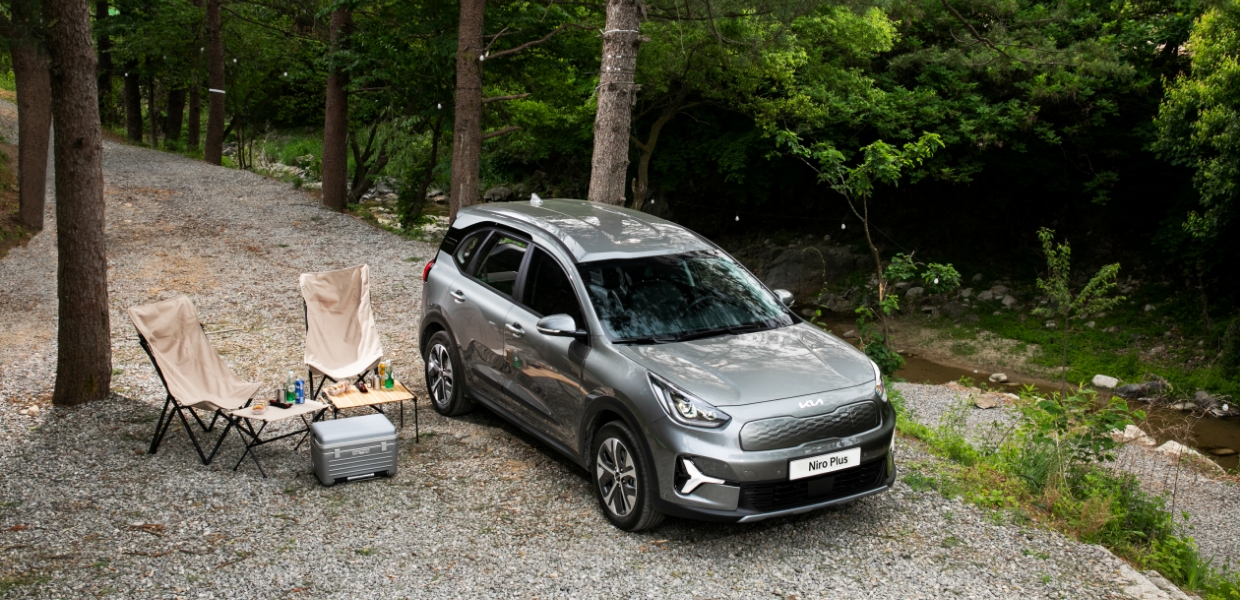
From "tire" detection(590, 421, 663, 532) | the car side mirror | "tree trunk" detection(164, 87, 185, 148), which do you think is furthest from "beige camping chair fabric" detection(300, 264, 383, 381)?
"tree trunk" detection(164, 87, 185, 148)

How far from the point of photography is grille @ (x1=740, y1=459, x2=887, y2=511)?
16.8 ft

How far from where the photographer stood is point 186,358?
21.9ft

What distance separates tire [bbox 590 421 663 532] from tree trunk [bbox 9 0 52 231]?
37.7ft

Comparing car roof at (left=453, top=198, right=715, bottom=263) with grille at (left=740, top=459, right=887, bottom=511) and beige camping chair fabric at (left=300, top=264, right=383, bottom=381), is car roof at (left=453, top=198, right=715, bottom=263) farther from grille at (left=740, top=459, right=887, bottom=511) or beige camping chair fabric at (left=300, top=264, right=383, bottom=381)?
grille at (left=740, top=459, right=887, bottom=511)

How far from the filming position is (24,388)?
25.4ft

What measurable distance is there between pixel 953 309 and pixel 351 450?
57.0 feet

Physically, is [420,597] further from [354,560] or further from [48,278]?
[48,278]

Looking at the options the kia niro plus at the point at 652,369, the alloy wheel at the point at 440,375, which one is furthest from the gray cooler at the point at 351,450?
the alloy wheel at the point at 440,375

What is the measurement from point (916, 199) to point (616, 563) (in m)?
21.0

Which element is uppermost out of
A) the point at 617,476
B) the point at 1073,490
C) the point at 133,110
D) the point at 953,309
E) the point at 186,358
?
the point at 133,110

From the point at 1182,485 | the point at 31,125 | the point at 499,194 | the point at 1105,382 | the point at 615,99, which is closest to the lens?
the point at 615,99

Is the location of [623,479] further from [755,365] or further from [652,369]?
[755,365]

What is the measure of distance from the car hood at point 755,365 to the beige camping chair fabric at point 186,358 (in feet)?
9.50

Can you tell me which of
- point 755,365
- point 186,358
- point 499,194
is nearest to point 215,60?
point 499,194
